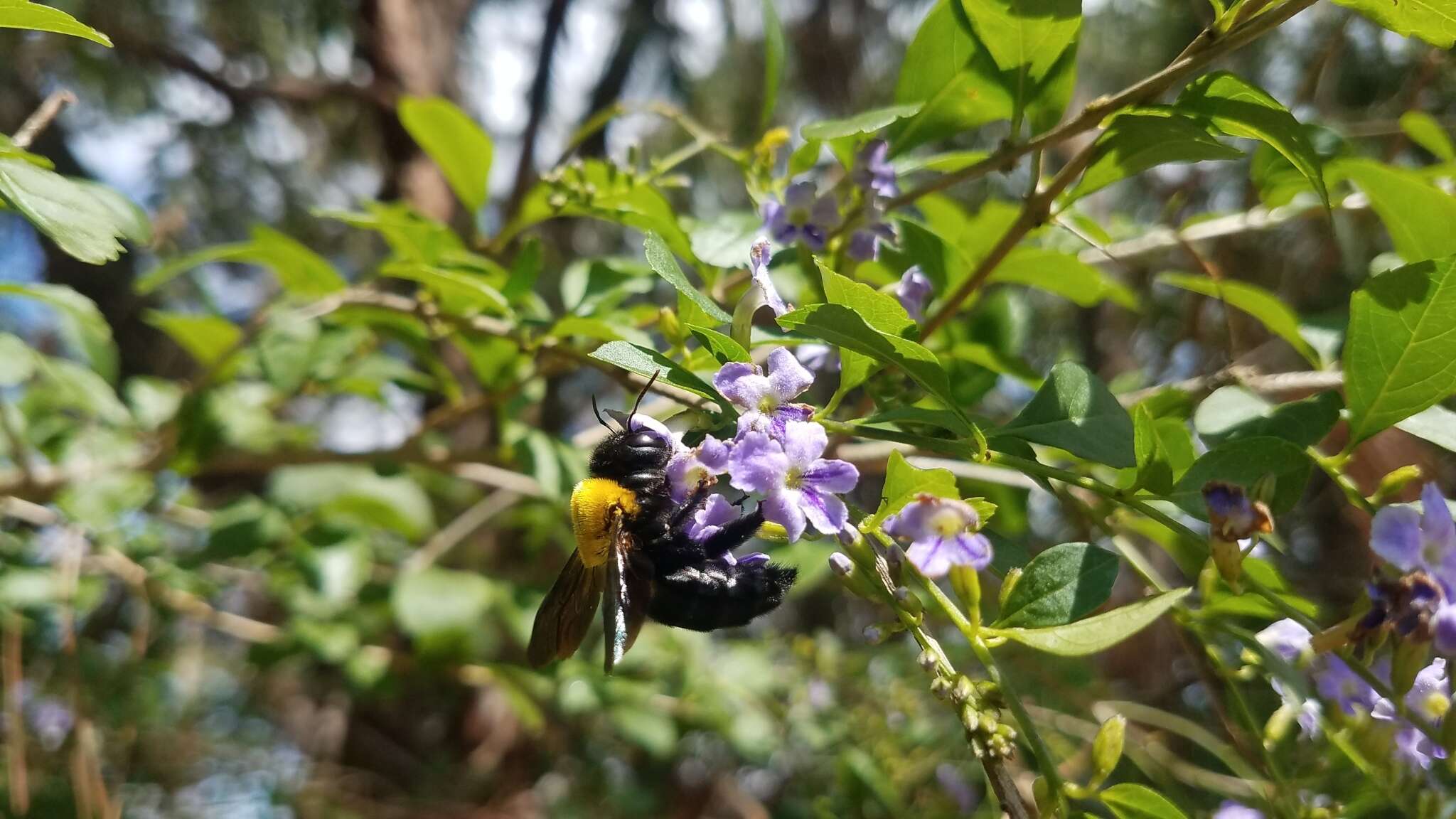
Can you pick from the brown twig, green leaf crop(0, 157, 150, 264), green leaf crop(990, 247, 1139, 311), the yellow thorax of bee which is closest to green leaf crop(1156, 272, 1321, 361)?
green leaf crop(990, 247, 1139, 311)

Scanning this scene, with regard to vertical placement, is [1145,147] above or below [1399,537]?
above

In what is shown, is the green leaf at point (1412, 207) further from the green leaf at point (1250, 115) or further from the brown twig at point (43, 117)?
the brown twig at point (43, 117)

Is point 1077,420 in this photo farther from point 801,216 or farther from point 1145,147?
point 801,216

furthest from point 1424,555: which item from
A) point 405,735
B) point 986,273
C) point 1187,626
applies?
point 405,735

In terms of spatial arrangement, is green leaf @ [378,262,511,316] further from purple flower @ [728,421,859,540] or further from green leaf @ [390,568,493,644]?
green leaf @ [390,568,493,644]

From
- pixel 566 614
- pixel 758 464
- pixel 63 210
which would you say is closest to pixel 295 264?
pixel 63 210

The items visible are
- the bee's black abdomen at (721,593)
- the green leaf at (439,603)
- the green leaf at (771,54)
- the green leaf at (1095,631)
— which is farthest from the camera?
the green leaf at (439,603)

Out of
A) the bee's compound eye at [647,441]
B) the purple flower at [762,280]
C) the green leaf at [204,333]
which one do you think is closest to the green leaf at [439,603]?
the green leaf at [204,333]
